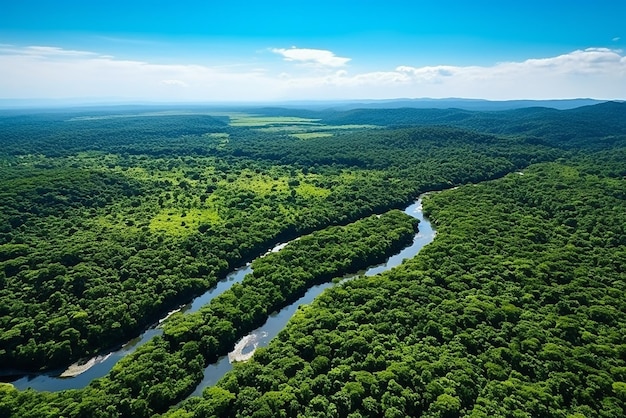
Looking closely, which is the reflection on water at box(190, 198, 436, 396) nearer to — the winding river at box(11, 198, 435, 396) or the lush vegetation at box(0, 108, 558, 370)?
the winding river at box(11, 198, 435, 396)

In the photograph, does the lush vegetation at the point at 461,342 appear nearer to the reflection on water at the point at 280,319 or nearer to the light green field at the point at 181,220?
the reflection on water at the point at 280,319

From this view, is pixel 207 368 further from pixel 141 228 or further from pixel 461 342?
pixel 141 228

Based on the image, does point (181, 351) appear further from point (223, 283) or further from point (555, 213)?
point (555, 213)

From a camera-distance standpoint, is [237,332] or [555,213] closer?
[237,332]

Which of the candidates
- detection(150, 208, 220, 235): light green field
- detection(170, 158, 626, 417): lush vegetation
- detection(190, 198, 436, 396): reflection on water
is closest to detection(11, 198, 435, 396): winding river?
detection(190, 198, 436, 396): reflection on water

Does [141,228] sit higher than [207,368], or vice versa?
[141,228]

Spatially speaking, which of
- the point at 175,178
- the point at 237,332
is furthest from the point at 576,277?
the point at 175,178

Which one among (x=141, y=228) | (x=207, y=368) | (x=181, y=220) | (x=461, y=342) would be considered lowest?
(x=207, y=368)

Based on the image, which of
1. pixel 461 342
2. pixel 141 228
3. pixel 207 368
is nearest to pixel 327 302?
pixel 207 368

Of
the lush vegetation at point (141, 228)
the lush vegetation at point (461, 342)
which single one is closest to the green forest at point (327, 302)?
the lush vegetation at point (461, 342)
